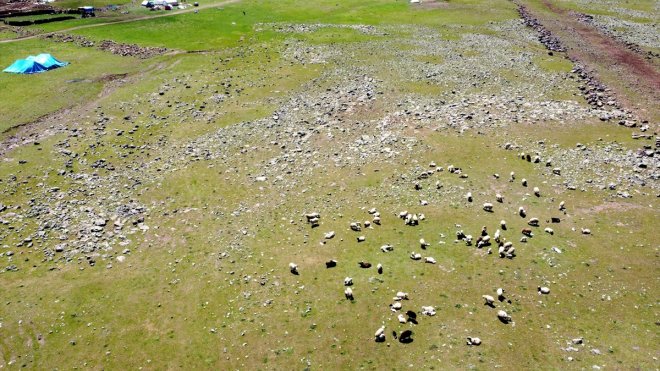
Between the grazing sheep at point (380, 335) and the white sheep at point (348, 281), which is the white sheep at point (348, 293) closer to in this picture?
the white sheep at point (348, 281)

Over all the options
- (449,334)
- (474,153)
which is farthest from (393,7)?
(449,334)

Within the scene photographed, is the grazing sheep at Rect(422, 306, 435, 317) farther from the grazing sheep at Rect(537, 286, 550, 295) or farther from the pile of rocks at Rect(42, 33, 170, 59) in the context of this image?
the pile of rocks at Rect(42, 33, 170, 59)

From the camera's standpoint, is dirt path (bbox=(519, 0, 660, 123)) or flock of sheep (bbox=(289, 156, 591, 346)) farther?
dirt path (bbox=(519, 0, 660, 123))

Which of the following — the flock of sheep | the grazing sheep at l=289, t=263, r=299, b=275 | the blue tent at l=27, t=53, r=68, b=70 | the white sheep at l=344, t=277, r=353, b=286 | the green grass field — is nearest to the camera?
the flock of sheep

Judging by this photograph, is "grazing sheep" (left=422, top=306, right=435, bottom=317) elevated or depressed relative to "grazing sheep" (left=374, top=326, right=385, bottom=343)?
elevated

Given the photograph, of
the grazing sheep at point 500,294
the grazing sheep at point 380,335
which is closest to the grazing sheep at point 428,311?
the grazing sheep at point 380,335

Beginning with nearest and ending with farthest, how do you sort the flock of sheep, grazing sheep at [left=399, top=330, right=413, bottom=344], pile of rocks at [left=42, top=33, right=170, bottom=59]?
grazing sheep at [left=399, top=330, right=413, bottom=344] < the flock of sheep < pile of rocks at [left=42, top=33, right=170, bottom=59]

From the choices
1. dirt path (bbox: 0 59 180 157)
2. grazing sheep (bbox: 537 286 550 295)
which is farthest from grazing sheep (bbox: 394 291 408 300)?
dirt path (bbox: 0 59 180 157)

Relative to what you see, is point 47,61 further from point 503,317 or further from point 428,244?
point 503,317
